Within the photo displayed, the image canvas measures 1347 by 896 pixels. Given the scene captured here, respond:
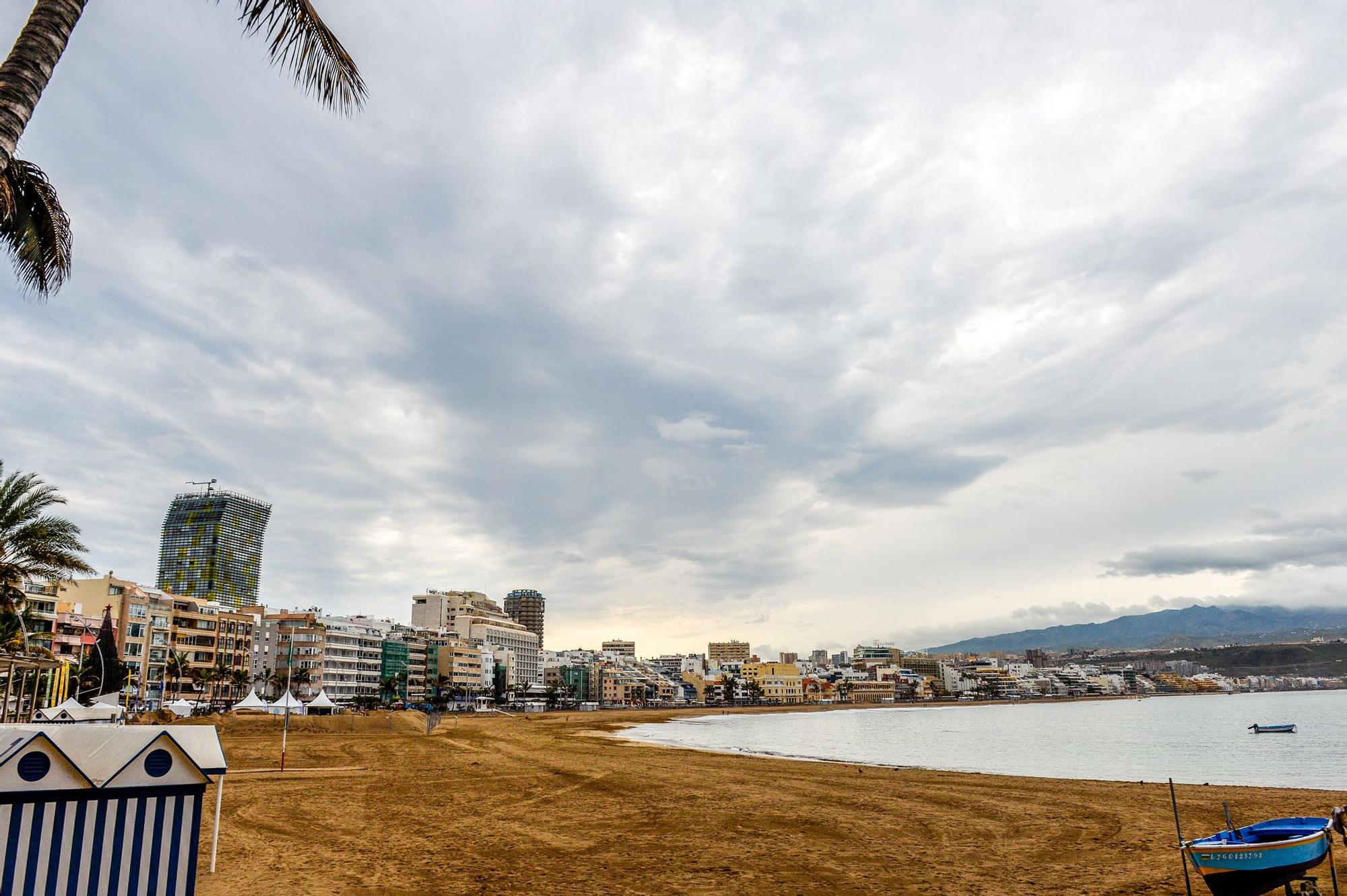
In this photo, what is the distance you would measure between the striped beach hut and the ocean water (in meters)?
39.7

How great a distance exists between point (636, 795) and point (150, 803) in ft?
63.5

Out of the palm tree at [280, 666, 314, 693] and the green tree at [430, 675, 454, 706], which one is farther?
the green tree at [430, 675, 454, 706]

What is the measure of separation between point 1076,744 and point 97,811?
74.0m

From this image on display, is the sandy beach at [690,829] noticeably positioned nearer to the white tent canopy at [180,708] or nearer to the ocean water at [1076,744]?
the ocean water at [1076,744]

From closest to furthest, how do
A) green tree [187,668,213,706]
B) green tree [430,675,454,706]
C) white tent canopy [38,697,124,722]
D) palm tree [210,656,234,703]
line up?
white tent canopy [38,697,124,722], green tree [187,668,213,706], palm tree [210,656,234,703], green tree [430,675,454,706]

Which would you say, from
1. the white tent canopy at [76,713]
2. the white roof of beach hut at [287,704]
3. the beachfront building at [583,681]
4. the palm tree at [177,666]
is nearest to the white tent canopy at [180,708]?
the white tent canopy at [76,713]

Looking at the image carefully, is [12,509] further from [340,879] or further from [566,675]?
[566,675]

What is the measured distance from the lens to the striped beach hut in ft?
26.3

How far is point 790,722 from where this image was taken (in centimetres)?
11544

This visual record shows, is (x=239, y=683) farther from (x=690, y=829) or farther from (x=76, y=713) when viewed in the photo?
(x=690, y=829)

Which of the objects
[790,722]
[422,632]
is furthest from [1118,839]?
[422,632]

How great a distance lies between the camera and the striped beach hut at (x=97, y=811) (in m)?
8.03

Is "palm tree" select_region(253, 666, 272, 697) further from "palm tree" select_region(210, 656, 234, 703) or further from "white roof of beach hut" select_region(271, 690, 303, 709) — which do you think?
"white roof of beach hut" select_region(271, 690, 303, 709)

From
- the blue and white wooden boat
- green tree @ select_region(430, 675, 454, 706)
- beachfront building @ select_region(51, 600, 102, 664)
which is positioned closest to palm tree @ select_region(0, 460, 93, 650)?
the blue and white wooden boat
